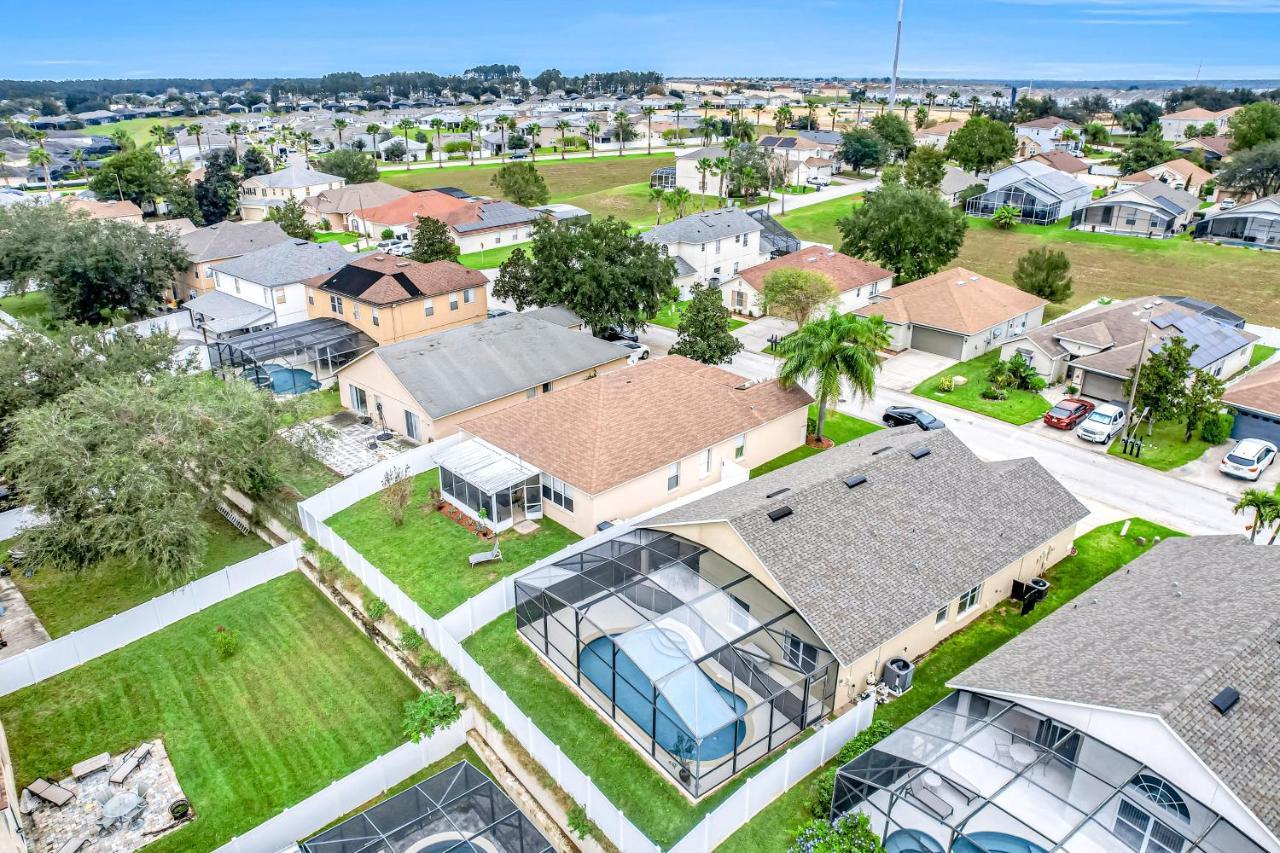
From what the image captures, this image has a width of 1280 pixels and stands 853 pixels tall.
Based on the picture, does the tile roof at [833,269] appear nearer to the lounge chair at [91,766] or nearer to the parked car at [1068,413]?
the parked car at [1068,413]

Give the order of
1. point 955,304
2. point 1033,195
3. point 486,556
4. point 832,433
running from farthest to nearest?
point 1033,195 → point 955,304 → point 832,433 → point 486,556

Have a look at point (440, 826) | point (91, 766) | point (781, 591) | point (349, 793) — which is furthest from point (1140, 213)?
point (91, 766)

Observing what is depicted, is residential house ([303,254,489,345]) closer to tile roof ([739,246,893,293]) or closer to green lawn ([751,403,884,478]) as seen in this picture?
tile roof ([739,246,893,293])

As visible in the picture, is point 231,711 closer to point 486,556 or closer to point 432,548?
point 432,548

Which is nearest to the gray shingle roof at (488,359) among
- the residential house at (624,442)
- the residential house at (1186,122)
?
the residential house at (624,442)

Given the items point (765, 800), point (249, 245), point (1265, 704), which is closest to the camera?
point (1265, 704)

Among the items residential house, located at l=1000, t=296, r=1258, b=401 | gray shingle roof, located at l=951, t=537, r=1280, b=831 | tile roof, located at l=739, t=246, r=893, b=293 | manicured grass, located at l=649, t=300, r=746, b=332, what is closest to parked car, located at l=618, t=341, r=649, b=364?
manicured grass, located at l=649, t=300, r=746, b=332

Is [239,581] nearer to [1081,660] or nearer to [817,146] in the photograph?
[1081,660]

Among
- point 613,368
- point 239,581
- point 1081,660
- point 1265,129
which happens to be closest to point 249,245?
point 613,368
